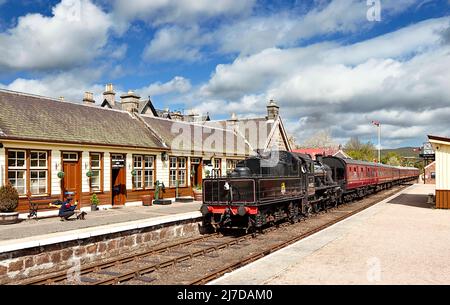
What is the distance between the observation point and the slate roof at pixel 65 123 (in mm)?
16453

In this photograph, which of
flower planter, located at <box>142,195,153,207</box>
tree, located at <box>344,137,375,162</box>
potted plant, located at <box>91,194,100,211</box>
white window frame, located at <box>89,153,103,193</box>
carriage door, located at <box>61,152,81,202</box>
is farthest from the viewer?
tree, located at <box>344,137,375,162</box>

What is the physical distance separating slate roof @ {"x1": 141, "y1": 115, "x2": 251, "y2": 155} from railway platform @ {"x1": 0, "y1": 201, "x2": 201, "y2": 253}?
361 inches

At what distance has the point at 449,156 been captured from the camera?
20906 mm

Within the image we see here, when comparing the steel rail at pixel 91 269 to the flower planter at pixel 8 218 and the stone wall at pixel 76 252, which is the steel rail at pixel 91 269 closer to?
the stone wall at pixel 76 252

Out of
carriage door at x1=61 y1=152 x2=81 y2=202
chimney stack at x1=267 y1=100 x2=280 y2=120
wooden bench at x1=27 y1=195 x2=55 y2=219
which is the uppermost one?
chimney stack at x1=267 y1=100 x2=280 y2=120

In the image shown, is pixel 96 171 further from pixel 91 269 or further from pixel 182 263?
pixel 182 263

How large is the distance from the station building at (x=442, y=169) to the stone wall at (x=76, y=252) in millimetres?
14683

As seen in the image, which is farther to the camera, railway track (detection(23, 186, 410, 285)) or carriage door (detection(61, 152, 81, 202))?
carriage door (detection(61, 152, 81, 202))

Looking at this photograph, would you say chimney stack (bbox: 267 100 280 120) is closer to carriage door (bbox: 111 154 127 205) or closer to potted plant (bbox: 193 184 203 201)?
potted plant (bbox: 193 184 203 201)

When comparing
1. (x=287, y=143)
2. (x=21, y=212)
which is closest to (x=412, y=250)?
(x=21, y=212)

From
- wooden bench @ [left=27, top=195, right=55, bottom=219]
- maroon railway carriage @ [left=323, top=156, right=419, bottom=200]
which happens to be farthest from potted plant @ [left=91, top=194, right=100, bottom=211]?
maroon railway carriage @ [left=323, top=156, right=419, bottom=200]

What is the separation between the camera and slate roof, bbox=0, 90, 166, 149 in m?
16.5

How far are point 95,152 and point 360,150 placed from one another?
242ft

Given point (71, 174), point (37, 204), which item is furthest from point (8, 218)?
point (71, 174)
